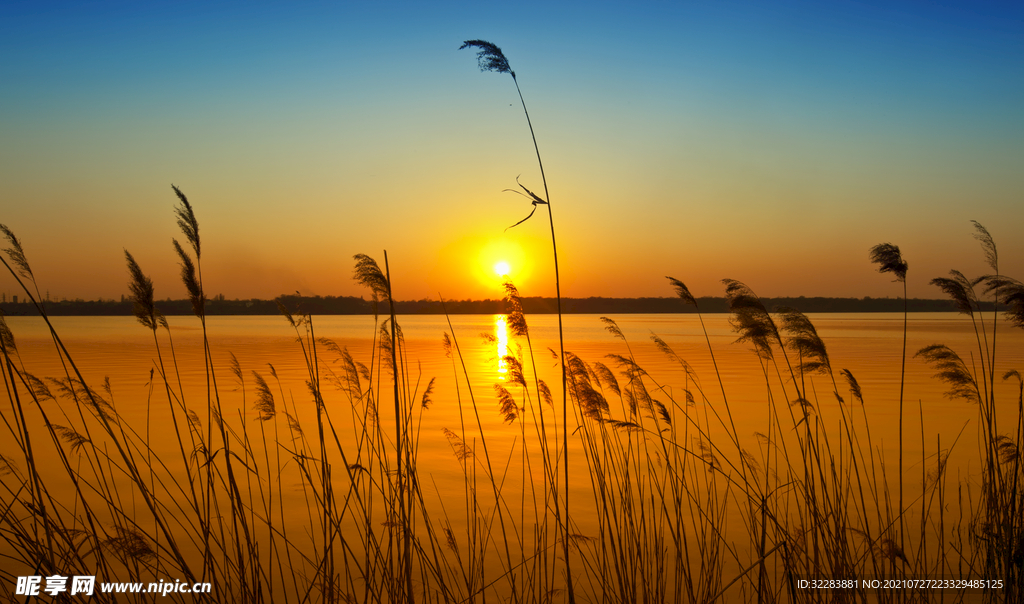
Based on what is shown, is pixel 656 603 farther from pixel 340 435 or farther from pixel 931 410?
pixel 931 410

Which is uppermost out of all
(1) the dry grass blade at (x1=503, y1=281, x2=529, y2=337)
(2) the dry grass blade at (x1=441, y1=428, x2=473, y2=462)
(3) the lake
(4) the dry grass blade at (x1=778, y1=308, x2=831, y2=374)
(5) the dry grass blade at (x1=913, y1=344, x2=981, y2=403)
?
(1) the dry grass blade at (x1=503, y1=281, x2=529, y2=337)

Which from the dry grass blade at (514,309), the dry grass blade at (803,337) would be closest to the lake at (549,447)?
the dry grass blade at (803,337)

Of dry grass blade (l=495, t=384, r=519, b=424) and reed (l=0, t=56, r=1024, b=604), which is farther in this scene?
dry grass blade (l=495, t=384, r=519, b=424)

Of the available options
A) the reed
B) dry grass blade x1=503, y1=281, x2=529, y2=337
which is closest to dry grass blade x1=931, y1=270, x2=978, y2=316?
the reed

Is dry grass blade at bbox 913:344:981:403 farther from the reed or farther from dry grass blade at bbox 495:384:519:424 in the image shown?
dry grass blade at bbox 495:384:519:424

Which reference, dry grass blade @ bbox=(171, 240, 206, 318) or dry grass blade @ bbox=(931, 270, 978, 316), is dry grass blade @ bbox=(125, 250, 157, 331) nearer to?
dry grass blade @ bbox=(171, 240, 206, 318)

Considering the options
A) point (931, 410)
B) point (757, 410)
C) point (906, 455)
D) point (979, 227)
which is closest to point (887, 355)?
point (931, 410)

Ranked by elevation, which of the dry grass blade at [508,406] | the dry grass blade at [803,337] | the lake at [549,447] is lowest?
the lake at [549,447]

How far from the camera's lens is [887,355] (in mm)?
17875

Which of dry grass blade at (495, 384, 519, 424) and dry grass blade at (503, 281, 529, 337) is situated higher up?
dry grass blade at (503, 281, 529, 337)

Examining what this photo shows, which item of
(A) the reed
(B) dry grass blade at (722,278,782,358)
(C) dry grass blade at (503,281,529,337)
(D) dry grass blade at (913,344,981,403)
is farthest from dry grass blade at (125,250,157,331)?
(D) dry grass blade at (913,344,981,403)

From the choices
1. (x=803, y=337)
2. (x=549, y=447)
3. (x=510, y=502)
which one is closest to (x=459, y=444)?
(x=510, y=502)

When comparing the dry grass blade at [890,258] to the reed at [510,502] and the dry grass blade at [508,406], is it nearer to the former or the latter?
the reed at [510,502]

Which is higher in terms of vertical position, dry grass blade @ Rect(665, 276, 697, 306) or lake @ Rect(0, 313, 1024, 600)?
dry grass blade @ Rect(665, 276, 697, 306)
